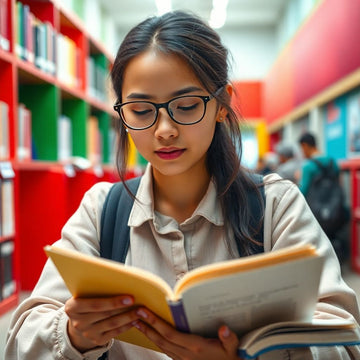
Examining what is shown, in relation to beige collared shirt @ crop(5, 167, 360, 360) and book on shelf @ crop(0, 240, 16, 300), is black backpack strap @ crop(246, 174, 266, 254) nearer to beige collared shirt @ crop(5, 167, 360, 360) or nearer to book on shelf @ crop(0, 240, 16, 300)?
beige collared shirt @ crop(5, 167, 360, 360)

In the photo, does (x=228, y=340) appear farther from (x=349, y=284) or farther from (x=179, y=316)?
(x=349, y=284)

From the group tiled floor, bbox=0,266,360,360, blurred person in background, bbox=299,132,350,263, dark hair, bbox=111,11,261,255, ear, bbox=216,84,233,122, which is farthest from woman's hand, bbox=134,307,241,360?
blurred person in background, bbox=299,132,350,263

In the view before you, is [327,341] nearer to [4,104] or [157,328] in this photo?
[157,328]

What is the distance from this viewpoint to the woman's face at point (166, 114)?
3.40 feet

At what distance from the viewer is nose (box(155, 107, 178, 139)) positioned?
3.41ft

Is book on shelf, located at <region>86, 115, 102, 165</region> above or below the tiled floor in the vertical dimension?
above

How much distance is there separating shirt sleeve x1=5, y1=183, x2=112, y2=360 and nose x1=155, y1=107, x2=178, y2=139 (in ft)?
0.80

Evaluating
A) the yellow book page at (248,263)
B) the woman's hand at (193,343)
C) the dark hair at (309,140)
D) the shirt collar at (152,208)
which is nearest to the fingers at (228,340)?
the woman's hand at (193,343)

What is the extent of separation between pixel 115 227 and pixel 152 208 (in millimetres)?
99

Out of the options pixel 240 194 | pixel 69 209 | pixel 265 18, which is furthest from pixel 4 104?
pixel 265 18

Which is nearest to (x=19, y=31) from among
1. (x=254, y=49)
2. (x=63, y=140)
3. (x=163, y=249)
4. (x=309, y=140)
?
(x=63, y=140)

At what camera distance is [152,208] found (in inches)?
43.8

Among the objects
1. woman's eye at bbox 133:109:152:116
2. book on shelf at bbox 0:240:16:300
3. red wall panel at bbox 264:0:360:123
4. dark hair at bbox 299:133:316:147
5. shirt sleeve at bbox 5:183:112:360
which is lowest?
book on shelf at bbox 0:240:16:300

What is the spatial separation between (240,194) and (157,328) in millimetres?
428
